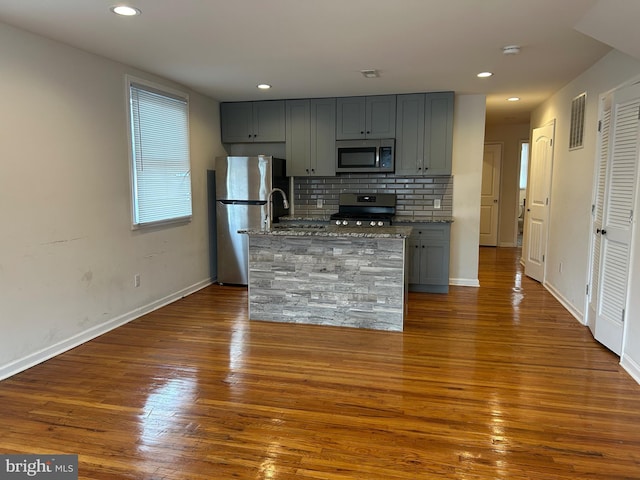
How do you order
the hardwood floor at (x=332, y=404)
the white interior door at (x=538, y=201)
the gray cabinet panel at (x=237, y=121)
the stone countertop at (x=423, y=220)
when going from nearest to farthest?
1. the hardwood floor at (x=332, y=404)
2. the stone countertop at (x=423, y=220)
3. the white interior door at (x=538, y=201)
4. the gray cabinet panel at (x=237, y=121)

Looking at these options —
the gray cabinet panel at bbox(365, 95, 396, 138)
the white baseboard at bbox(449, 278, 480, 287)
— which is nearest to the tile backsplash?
the gray cabinet panel at bbox(365, 95, 396, 138)

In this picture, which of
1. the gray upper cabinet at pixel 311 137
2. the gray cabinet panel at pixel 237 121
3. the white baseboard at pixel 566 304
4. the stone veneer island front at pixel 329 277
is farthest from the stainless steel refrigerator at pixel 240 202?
the white baseboard at pixel 566 304

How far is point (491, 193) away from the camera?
9117mm

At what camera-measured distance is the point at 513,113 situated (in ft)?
23.4

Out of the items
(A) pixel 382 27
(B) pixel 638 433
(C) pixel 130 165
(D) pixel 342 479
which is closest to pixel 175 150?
(C) pixel 130 165

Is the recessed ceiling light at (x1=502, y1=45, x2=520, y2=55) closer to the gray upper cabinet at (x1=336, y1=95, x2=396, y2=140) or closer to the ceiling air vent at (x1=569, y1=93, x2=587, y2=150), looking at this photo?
the ceiling air vent at (x1=569, y1=93, x2=587, y2=150)

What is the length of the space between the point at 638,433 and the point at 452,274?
350 cm

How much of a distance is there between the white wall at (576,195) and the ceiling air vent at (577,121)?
2.9 inches

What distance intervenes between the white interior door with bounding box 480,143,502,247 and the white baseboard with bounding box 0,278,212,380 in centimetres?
642

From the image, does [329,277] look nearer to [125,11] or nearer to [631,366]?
[631,366]

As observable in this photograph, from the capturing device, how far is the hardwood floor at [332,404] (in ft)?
6.99

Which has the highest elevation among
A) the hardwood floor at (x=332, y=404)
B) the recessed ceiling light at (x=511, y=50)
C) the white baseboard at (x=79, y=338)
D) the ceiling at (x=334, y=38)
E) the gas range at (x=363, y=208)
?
the ceiling at (x=334, y=38)

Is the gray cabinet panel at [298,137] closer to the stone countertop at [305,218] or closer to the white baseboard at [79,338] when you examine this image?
the stone countertop at [305,218]

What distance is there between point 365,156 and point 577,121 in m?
2.30
